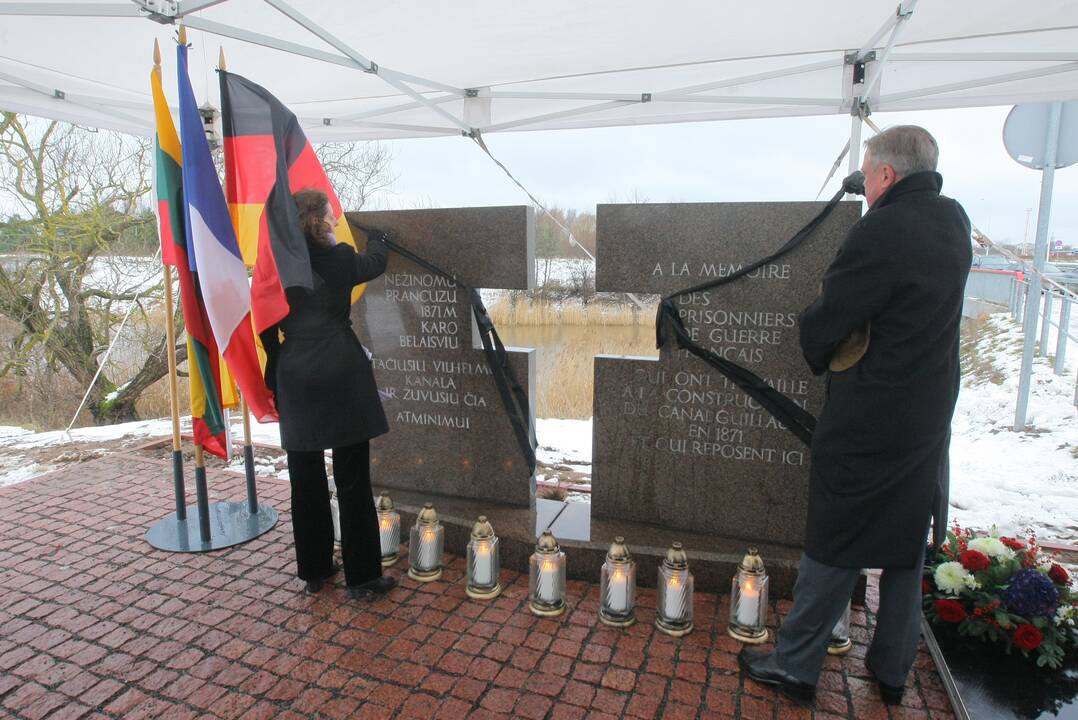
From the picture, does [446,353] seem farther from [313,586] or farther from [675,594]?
[675,594]

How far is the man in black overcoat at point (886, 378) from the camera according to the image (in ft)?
6.67

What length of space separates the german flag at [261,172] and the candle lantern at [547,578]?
1.63 m

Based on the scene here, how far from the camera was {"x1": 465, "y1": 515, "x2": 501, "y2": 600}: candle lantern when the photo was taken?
319cm

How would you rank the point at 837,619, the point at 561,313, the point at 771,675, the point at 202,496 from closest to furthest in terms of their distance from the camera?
the point at 837,619, the point at 771,675, the point at 202,496, the point at 561,313

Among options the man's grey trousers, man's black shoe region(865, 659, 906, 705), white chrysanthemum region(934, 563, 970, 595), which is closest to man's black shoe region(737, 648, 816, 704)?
the man's grey trousers

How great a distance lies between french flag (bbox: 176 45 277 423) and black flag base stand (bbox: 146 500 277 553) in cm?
115

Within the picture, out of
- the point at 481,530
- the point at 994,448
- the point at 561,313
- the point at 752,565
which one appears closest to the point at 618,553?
the point at 752,565

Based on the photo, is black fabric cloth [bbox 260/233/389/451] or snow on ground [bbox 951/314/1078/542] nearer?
black fabric cloth [bbox 260/233/389/451]

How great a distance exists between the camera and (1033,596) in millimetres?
2572

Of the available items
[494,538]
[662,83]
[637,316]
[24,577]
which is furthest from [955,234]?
[637,316]

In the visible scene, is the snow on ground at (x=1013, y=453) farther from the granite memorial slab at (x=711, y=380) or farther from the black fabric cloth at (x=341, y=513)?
the black fabric cloth at (x=341, y=513)

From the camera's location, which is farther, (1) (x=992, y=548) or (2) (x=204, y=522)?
(2) (x=204, y=522)

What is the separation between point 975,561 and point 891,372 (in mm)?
1280

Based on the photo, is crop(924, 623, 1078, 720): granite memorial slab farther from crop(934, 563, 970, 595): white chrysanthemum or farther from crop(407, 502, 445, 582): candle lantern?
crop(407, 502, 445, 582): candle lantern
